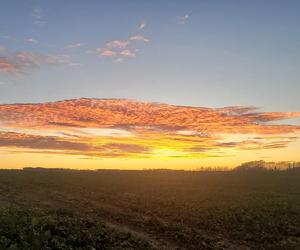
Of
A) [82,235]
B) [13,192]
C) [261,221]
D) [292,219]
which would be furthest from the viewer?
[13,192]

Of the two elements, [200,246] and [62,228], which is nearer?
[62,228]

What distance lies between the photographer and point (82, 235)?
17438 mm

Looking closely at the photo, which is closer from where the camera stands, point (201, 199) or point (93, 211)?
point (93, 211)

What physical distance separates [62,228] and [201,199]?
870 inches

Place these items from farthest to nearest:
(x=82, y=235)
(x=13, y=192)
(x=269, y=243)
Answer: (x=13, y=192) < (x=269, y=243) < (x=82, y=235)

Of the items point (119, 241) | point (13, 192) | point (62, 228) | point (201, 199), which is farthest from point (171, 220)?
point (13, 192)

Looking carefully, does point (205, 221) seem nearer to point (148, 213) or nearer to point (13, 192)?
point (148, 213)

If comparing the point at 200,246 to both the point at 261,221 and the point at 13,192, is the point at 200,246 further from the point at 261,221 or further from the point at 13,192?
the point at 13,192

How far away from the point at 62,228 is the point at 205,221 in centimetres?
1157

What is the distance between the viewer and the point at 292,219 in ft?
97.1

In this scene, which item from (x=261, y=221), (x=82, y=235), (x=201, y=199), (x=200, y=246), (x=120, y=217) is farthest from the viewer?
(x=201, y=199)

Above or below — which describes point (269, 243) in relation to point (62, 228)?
below

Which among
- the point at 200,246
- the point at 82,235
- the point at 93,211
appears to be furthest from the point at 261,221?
the point at 82,235

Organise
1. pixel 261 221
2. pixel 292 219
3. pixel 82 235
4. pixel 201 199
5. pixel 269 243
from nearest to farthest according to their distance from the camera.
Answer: pixel 82 235, pixel 269 243, pixel 261 221, pixel 292 219, pixel 201 199
